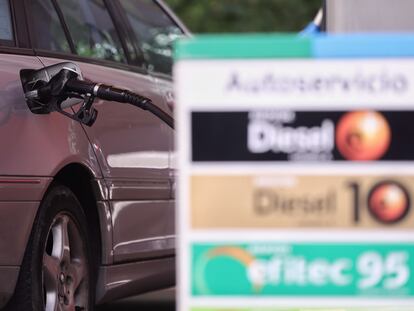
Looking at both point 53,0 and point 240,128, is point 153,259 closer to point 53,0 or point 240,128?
point 53,0

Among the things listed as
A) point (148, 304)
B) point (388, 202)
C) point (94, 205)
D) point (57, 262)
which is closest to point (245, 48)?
point (388, 202)

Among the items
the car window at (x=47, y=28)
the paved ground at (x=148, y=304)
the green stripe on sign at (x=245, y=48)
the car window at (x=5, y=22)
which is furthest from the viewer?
the paved ground at (x=148, y=304)

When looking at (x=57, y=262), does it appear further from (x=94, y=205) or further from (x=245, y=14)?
(x=245, y=14)

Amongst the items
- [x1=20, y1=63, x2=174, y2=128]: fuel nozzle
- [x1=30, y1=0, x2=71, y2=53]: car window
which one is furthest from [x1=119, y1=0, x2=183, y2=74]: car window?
[x1=20, y1=63, x2=174, y2=128]: fuel nozzle

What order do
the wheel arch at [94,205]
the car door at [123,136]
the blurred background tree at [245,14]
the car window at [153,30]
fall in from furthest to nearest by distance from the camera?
1. the blurred background tree at [245,14]
2. the car window at [153,30]
3. the car door at [123,136]
4. the wheel arch at [94,205]

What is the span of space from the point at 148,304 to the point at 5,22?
→ 3748mm

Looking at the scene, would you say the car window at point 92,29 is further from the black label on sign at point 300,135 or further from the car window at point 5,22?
the black label on sign at point 300,135

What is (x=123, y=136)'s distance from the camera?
20.4ft

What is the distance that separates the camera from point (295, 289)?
3.33m

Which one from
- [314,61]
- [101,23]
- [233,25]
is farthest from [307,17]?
[314,61]

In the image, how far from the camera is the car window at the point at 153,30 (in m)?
7.20

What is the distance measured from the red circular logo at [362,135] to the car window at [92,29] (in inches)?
124

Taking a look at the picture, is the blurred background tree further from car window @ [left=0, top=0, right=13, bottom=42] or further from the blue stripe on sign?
the blue stripe on sign

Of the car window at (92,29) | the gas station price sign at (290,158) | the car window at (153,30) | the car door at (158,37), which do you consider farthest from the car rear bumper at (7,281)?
the car window at (153,30)
